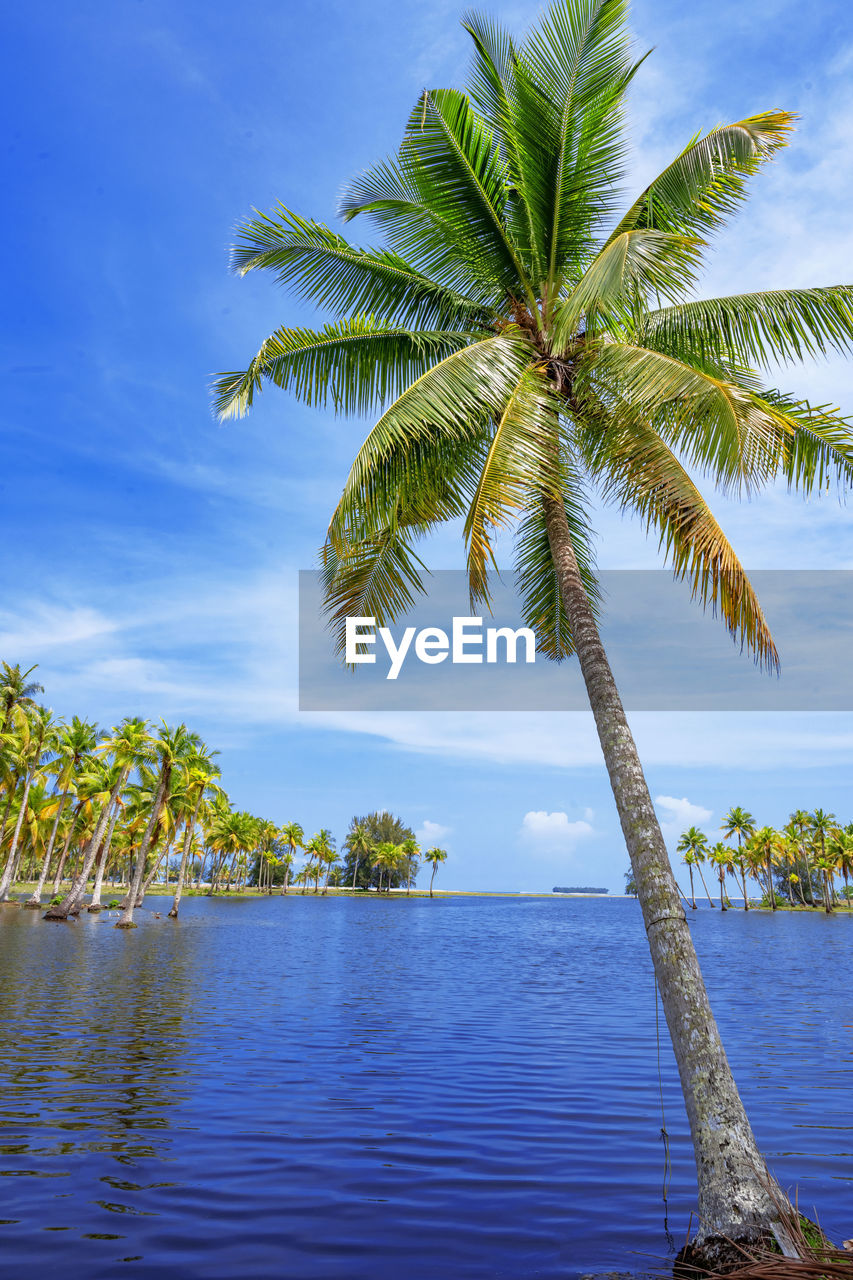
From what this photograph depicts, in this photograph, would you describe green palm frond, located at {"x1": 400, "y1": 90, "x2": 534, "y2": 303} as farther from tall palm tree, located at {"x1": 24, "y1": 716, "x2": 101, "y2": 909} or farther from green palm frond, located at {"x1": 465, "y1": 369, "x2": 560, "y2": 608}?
tall palm tree, located at {"x1": 24, "y1": 716, "x2": 101, "y2": 909}

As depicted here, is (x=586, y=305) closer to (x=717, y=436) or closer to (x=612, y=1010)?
(x=717, y=436)

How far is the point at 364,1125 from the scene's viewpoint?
31.7ft

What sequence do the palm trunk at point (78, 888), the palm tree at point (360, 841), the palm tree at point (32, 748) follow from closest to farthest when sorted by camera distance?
1. the palm trunk at point (78, 888)
2. the palm tree at point (32, 748)
3. the palm tree at point (360, 841)

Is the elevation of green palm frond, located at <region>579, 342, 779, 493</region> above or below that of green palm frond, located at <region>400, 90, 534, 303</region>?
below

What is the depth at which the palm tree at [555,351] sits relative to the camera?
24.6 feet

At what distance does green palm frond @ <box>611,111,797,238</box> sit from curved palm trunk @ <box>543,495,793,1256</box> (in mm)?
4651

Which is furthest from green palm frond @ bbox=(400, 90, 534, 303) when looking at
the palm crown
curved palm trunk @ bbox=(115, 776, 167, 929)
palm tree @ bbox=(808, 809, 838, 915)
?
palm tree @ bbox=(808, 809, 838, 915)

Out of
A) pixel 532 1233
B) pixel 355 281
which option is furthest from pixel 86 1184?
pixel 355 281

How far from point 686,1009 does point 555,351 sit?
6.52 metres

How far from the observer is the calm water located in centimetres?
623

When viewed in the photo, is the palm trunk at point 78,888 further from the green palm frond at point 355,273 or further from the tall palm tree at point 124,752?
the green palm frond at point 355,273

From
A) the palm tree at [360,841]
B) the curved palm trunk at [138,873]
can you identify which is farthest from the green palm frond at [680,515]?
the palm tree at [360,841]

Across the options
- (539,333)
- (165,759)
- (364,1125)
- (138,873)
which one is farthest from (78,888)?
(539,333)

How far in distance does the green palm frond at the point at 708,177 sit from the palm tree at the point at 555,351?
0.03 meters
